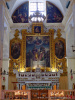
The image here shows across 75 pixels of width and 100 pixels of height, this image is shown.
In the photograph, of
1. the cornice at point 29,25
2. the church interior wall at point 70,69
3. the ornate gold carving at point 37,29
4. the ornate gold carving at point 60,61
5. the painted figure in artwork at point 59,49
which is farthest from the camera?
the cornice at point 29,25

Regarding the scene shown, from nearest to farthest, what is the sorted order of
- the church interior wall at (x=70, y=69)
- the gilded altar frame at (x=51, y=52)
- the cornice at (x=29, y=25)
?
the church interior wall at (x=70, y=69)
the gilded altar frame at (x=51, y=52)
the cornice at (x=29, y=25)

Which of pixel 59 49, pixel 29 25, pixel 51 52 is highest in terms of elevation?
pixel 29 25

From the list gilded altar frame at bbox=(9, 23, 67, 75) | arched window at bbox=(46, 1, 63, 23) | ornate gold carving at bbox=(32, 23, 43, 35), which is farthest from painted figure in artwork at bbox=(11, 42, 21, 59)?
arched window at bbox=(46, 1, 63, 23)

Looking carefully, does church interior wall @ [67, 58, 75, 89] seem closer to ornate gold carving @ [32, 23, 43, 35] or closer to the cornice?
the cornice

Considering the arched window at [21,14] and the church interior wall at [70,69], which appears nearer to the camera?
the church interior wall at [70,69]

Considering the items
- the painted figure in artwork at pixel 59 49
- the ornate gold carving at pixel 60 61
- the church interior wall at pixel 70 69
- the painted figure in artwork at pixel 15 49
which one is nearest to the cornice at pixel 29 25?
the ornate gold carving at pixel 60 61

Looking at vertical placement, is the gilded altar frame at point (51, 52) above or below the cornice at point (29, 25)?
below

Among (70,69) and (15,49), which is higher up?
(15,49)

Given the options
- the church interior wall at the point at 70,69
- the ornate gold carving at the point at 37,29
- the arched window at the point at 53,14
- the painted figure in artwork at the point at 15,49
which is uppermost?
the arched window at the point at 53,14

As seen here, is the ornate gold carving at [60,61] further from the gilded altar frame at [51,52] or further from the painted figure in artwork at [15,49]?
the painted figure in artwork at [15,49]

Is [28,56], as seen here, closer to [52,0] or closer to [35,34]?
[35,34]

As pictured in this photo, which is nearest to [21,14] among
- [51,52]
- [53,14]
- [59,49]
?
[53,14]

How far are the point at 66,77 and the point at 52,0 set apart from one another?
8.08 meters

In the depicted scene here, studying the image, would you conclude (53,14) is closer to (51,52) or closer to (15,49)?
(51,52)
